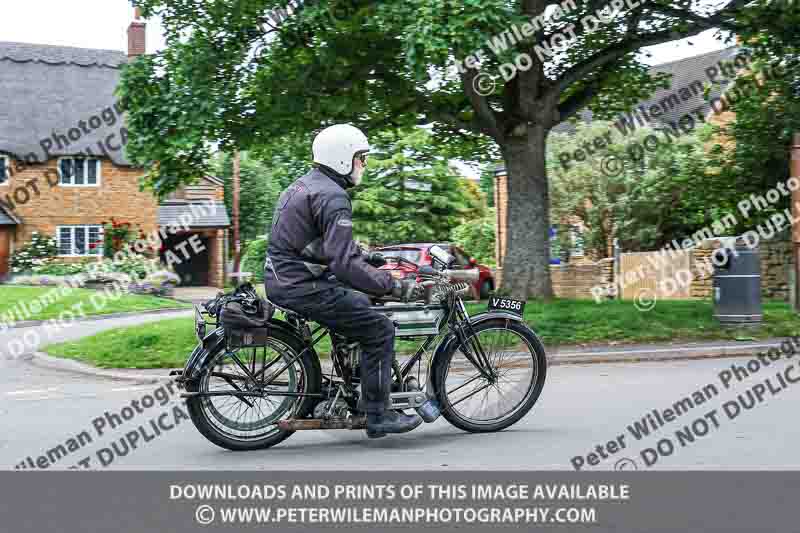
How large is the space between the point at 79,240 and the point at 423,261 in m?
23.0

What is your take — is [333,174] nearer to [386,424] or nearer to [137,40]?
[386,424]

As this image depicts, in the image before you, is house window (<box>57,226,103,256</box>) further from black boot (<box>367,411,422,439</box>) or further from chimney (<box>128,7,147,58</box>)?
black boot (<box>367,411,422,439</box>)

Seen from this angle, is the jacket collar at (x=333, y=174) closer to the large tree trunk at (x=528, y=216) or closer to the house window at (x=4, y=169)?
the large tree trunk at (x=528, y=216)

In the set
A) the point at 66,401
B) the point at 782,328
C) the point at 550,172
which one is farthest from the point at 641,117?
the point at 66,401

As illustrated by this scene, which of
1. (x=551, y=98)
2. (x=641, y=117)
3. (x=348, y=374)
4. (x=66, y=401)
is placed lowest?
(x=66, y=401)

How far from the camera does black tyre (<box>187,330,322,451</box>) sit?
5.73m

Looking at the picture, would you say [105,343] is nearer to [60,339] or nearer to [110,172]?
[60,339]

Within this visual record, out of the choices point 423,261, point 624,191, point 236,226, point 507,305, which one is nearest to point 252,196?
point 236,226

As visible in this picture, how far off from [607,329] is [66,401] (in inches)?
279

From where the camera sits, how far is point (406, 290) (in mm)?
5727

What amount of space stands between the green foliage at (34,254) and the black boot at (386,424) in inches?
1245
